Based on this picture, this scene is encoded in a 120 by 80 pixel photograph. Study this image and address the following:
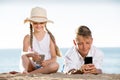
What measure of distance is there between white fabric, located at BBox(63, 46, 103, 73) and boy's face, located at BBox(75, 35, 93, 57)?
0.06m

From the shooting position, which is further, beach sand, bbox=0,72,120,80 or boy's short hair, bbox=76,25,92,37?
boy's short hair, bbox=76,25,92,37

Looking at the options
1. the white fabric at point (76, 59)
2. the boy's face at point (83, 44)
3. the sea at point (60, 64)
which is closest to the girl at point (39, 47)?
the white fabric at point (76, 59)

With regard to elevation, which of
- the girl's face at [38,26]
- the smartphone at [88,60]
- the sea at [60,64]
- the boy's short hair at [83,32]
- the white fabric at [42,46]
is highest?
the girl's face at [38,26]

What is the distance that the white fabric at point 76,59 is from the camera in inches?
266

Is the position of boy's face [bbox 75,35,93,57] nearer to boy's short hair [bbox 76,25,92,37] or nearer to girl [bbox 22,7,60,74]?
boy's short hair [bbox 76,25,92,37]

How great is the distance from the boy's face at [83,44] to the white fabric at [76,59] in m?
0.06

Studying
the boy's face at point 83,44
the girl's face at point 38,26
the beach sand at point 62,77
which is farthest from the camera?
the girl's face at point 38,26

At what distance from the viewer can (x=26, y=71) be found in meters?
6.70

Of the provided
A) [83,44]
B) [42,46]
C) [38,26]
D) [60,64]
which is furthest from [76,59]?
[60,64]

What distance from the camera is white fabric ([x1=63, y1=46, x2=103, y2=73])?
6750 millimetres

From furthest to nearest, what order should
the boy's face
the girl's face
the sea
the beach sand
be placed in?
the sea < the girl's face < the boy's face < the beach sand

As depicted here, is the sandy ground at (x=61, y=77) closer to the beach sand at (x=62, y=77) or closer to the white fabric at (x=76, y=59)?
the beach sand at (x=62, y=77)

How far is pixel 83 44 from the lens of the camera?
6.71 metres

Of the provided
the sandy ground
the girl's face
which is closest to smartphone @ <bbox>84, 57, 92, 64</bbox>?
the sandy ground
